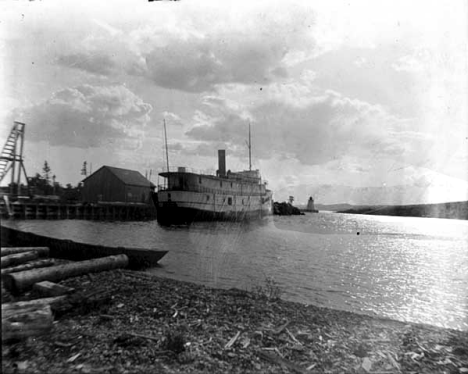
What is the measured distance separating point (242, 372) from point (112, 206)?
33.6 m

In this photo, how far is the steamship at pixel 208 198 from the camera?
2283 centimetres

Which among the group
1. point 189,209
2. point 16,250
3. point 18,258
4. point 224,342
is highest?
point 189,209

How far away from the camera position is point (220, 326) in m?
4.18

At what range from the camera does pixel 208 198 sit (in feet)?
85.9

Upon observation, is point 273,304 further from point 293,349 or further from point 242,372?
point 242,372

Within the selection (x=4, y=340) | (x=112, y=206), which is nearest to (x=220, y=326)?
(x=4, y=340)

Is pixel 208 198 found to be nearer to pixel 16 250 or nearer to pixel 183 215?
pixel 183 215

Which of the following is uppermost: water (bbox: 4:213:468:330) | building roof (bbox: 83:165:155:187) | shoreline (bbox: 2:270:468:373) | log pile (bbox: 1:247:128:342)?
building roof (bbox: 83:165:155:187)

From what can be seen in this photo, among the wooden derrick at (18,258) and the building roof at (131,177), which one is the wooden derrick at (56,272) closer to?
the wooden derrick at (18,258)

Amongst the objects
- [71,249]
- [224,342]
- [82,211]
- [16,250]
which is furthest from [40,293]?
[82,211]


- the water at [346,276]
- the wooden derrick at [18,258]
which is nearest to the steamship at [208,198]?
the water at [346,276]

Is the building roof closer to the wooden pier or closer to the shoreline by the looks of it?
the wooden pier

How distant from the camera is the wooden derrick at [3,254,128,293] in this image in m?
5.35

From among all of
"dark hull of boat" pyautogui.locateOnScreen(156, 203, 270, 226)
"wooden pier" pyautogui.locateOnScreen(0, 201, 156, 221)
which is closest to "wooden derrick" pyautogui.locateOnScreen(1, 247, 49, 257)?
"dark hull of boat" pyautogui.locateOnScreen(156, 203, 270, 226)
